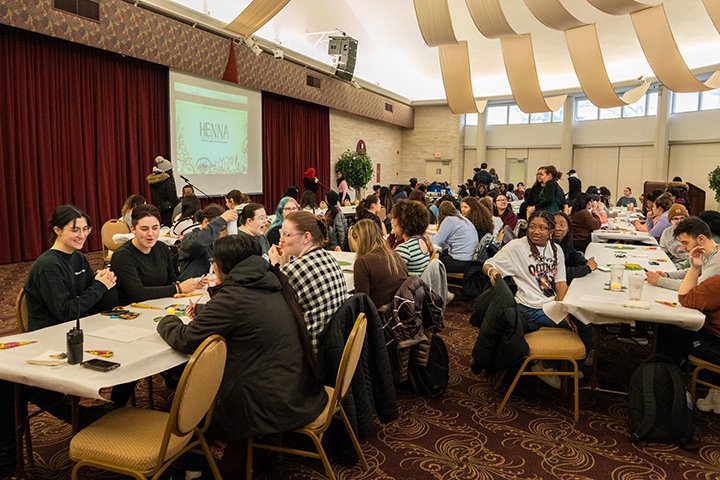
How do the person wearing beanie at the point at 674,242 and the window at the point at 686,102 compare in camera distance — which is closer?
the person wearing beanie at the point at 674,242

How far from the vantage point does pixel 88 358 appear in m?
2.27

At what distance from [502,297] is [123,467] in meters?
2.24

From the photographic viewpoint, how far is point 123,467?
2.06m

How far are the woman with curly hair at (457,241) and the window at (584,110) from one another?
13405 mm

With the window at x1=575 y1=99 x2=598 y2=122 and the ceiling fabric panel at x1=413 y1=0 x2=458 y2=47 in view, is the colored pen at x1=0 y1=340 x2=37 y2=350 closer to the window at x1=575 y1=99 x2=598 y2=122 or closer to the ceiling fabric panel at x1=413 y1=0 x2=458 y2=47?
the ceiling fabric panel at x1=413 y1=0 x2=458 y2=47

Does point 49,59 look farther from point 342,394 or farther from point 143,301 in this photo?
point 342,394

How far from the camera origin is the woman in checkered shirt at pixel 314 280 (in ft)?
9.36

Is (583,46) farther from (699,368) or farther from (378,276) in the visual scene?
(378,276)

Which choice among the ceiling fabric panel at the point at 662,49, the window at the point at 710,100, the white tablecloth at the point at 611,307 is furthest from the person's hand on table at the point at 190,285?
the window at the point at 710,100

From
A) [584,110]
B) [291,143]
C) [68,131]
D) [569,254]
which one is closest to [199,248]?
[569,254]

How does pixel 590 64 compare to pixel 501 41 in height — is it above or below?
below

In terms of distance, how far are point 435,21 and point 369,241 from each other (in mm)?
4239

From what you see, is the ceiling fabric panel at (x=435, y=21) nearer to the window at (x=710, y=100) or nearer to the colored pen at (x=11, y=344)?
the colored pen at (x=11, y=344)

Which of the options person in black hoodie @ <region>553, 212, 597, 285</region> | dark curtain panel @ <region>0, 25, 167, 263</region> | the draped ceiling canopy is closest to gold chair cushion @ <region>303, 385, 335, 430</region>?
person in black hoodie @ <region>553, 212, 597, 285</region>
